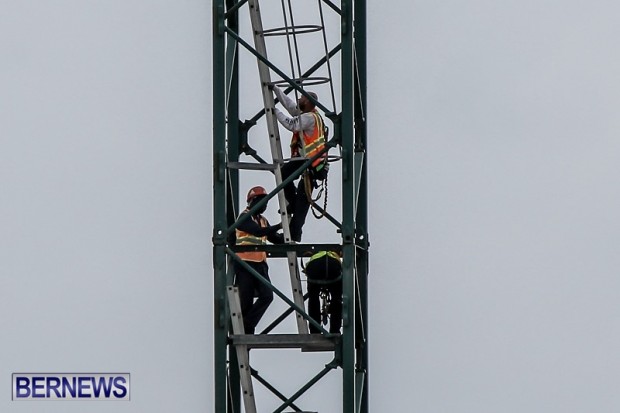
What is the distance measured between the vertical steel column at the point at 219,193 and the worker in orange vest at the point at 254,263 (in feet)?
2.18

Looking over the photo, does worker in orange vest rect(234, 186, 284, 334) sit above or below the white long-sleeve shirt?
below

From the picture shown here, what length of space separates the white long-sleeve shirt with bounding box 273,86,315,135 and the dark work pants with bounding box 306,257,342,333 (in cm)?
170

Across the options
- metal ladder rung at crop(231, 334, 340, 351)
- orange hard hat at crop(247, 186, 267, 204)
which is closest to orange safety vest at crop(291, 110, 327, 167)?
orange hard hat at crop(247, 186, 267, 204)

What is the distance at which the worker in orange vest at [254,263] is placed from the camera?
74.5 ft

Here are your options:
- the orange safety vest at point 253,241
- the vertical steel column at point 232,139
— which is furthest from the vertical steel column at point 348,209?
the vertical steel column at point 232,139

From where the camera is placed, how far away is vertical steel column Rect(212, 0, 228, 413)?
21.7 metres

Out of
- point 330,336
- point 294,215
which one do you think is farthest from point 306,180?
point 330,336

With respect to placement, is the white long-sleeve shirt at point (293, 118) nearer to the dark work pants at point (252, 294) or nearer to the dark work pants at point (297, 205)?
the dark work pants at point (297, 205)

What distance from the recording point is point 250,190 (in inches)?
902

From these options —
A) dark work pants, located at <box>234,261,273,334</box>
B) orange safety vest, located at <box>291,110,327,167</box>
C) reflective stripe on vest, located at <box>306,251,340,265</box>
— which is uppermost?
orange safety vest, located at <box>291,110,327,167</box>

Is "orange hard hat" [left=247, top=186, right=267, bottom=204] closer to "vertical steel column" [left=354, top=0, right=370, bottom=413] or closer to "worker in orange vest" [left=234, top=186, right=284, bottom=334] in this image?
"worker in orange vest" [left=234, top=186, right=284, bottom=334]

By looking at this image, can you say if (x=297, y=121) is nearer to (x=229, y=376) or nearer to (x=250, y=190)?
(x=250, y=190)

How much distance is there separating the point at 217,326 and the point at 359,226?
2.87 meters

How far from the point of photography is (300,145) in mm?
22734
